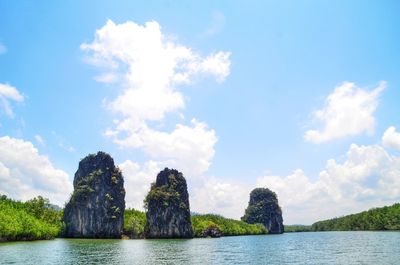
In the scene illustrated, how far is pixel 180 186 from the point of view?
536 ft

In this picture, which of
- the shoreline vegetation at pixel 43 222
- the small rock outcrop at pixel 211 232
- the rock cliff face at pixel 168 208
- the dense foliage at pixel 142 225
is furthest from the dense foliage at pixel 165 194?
the small rock outcrop at pixel 211 232

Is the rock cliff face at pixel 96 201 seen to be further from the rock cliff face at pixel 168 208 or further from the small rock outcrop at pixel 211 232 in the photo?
the small rock outcrop at pixel 211 232

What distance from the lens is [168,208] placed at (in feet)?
507

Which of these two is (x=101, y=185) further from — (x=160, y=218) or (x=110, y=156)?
(x=160, y=218)

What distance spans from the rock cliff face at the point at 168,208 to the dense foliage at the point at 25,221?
116 feet

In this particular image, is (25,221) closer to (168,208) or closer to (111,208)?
(111,208)

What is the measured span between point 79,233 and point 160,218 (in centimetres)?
3122

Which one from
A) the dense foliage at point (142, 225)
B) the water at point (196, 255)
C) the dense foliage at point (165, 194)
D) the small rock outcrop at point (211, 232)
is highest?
the dense foliage at point (165, 194)

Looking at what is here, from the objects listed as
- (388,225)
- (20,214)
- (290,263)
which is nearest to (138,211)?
(20,214)

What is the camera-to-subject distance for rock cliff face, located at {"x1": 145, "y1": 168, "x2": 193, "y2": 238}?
151000 millimetres

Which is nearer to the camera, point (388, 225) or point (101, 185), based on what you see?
point (101, 185)

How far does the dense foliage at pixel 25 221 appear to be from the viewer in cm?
8548

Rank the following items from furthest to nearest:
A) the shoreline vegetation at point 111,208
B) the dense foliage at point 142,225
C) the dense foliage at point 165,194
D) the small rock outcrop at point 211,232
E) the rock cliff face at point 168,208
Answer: the small rock outcrop at point 211,232 < the dense foliage at point 165,194 < the rock cliff face at point 168,208 < the dense foliage at point 142,225 < the shoreline vegetation at point 111,208

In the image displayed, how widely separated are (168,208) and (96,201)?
28781 mm
